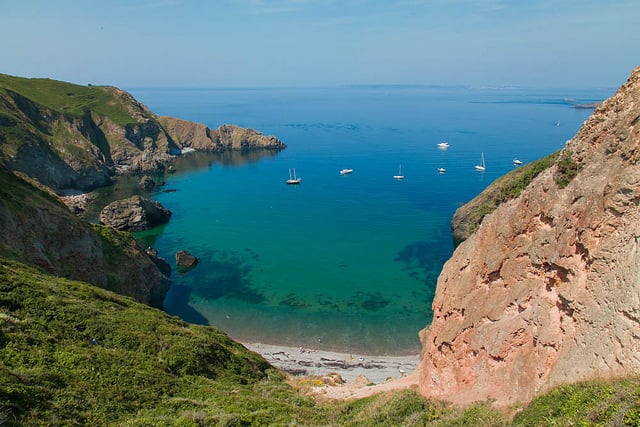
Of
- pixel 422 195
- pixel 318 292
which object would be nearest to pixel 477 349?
pixel 318 292

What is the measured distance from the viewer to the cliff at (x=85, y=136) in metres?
93.8

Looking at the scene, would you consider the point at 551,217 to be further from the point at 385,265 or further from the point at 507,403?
the point at 385,265

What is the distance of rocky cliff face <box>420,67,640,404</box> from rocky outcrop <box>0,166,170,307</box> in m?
31.0

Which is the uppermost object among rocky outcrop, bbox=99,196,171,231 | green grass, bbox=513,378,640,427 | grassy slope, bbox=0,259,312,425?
green grass, bbox=513,378,640,427

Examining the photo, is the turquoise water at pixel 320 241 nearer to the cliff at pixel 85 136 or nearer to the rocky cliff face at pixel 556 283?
the cliff at pixel 85 136

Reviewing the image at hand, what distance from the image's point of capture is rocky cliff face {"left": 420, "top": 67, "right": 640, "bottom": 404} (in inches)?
475

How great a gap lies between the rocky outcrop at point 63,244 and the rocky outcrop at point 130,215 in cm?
2967

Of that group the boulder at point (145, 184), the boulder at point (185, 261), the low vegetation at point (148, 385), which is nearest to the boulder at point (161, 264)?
the boulder at point (185, 261)

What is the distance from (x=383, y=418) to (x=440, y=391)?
335 cm

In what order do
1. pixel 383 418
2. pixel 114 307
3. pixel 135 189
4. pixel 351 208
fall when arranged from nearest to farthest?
pixel 383 418
pixel 114 307
pixel 351 208
pixel 135 189

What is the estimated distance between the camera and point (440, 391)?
18.4 m

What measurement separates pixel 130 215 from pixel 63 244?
4101cm

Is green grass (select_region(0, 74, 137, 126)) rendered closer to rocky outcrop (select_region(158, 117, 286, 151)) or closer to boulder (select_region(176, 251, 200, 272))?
rocky outcrop (select_region(158, 117, 286, 151))

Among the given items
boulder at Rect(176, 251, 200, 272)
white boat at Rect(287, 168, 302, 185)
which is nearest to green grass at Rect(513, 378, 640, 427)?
boulder at Rect(176, 251, 200, 272)
